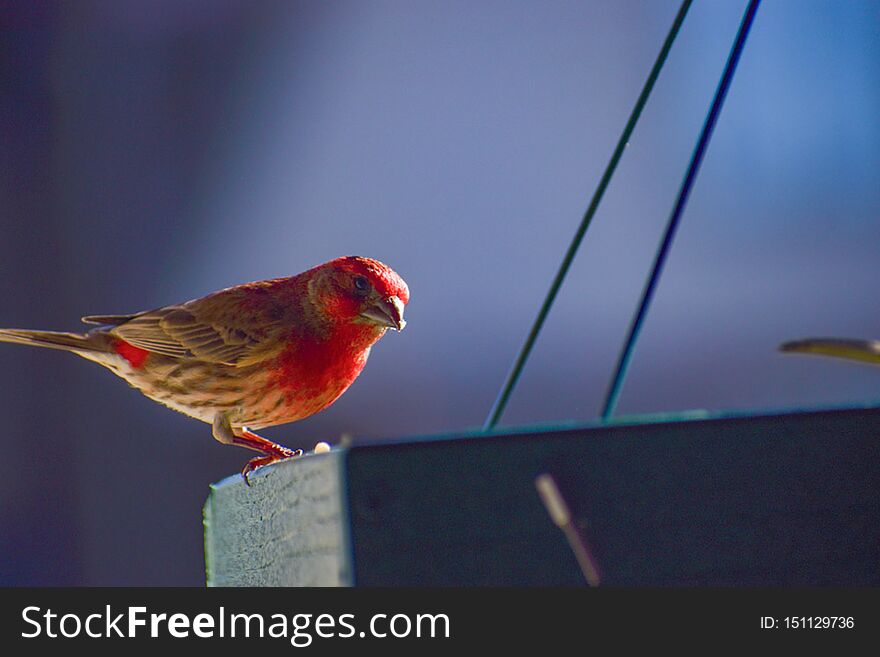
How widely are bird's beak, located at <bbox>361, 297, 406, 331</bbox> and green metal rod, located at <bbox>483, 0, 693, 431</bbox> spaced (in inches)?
18.7

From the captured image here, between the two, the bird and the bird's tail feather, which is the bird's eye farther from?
the bird

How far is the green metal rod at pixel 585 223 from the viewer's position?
3.07 feet

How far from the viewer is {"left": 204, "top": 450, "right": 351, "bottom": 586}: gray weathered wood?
2.26ft

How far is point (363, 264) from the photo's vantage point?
1491 mm

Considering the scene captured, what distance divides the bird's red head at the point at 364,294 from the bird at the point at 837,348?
2.33 ft

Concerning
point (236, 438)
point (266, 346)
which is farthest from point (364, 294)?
point (236, 438)

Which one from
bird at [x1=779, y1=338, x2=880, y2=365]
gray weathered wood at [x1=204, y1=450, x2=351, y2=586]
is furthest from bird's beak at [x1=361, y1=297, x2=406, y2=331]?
bird at [x1=779, y1=338, x2=880, y2=365]

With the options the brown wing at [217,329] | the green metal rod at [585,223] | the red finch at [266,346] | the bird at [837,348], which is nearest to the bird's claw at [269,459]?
the red finch at [266,346]

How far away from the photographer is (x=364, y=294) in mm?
1474

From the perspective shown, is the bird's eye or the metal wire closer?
the metal wire

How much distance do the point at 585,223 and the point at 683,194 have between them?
0.08m

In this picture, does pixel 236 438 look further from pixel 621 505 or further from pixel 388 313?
pixel 621 505

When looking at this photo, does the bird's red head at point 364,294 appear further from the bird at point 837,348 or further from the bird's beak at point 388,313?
the bird at point 837,348

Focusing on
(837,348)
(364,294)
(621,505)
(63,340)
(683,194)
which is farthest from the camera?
(63,340)
